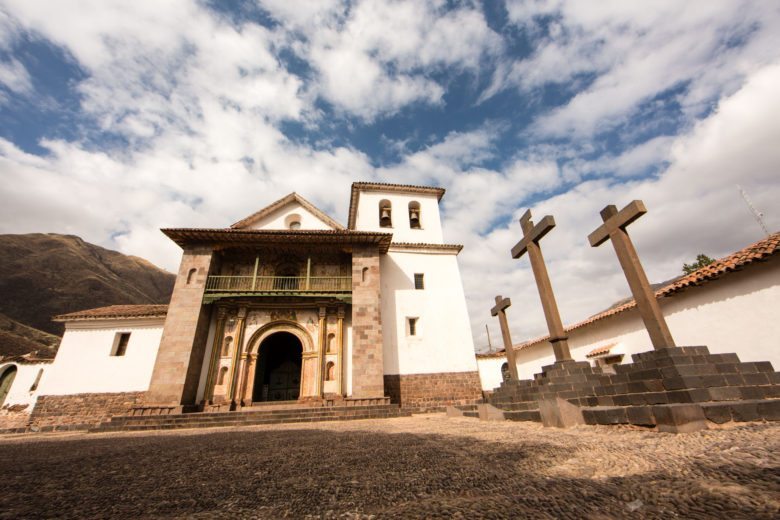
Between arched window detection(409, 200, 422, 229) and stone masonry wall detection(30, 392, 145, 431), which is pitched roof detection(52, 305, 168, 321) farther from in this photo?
arched window detection(409, 200, 422, 229)

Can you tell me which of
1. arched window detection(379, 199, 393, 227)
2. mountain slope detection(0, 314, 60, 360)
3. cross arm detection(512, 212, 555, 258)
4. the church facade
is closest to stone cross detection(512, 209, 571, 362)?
cross arm detection(512, 212, 555, 258)

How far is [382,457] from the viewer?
3119mm

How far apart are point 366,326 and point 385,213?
22.8 ft

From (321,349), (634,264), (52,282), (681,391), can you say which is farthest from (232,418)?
(52,282)

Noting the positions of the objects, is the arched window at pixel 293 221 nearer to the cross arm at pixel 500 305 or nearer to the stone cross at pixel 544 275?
the cross arm at pixel 500 305

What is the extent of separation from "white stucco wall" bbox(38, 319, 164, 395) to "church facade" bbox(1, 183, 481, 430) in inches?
1.6

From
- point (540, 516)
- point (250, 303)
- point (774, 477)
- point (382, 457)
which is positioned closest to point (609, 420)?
point (774, 477)

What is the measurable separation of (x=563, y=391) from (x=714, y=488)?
4596 mm

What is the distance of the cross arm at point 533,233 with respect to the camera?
7426 millimetres

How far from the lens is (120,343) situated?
42.8 ft

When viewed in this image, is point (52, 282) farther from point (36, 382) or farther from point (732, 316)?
point (732, 316)

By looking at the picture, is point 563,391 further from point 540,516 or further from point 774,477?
point 540,516

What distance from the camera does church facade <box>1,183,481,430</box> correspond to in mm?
11688

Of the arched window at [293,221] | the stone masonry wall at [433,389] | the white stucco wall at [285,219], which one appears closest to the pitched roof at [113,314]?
the white stucco wall at [285,219]
